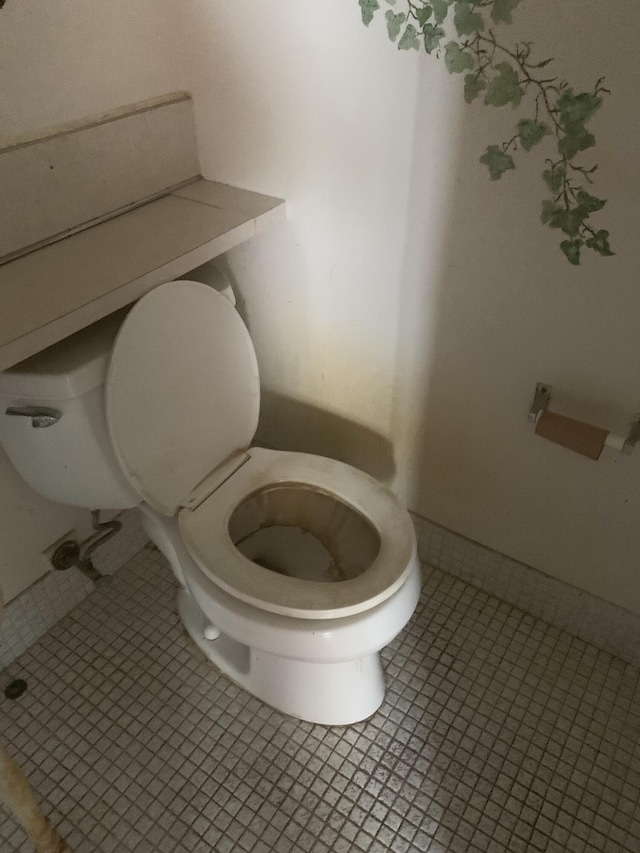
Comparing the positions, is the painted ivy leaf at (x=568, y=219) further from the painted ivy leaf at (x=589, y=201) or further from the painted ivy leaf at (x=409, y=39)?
the painted ivy leaf at (x=409, y=39)

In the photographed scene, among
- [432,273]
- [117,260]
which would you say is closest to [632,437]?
[432,273]

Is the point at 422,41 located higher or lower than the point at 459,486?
higher

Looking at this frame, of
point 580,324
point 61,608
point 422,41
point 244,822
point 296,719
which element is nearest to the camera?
point 422,41

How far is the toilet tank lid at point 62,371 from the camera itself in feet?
3.03

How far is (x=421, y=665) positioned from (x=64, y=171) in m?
1.18

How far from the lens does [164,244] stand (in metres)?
1.04

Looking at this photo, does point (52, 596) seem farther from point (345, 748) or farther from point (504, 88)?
point (504, 88)

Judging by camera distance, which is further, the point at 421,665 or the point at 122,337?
the point at 421,665

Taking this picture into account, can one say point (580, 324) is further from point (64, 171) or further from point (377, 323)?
point (64, 171)

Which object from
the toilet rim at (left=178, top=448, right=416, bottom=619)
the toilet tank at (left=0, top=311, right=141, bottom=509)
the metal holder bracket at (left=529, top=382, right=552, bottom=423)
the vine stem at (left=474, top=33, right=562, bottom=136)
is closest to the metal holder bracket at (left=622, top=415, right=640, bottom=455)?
the metal holder bracket at (left=529, top=382, right=552, bottom=423)

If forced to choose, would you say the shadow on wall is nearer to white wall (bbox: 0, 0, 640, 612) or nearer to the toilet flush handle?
white wall (bbox: 0, 0, 640, 612)

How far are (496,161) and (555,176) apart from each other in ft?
0.29

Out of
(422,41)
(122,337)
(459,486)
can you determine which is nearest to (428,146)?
(422,41)

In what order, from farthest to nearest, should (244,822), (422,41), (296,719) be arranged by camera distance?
1. (296,719)
2. (244,822)
3. (422,41)
